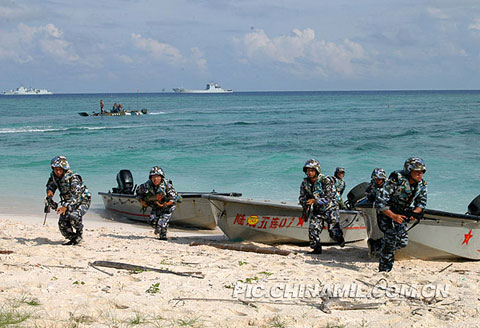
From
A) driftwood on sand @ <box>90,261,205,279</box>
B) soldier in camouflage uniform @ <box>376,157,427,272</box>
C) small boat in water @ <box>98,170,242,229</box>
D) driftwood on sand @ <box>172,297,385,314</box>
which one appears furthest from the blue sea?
driftwood on sand @ <box>172,297,385,314</box>

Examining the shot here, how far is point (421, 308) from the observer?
6.06 m

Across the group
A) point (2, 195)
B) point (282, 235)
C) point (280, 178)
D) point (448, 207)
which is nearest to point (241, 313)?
point (282, 235)

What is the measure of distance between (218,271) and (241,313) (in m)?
1.77

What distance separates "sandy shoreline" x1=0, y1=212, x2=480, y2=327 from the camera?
5.63m

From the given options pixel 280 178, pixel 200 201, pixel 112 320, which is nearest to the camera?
pixel 112 320

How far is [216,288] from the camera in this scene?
6.72 m

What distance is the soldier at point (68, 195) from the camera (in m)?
8.94

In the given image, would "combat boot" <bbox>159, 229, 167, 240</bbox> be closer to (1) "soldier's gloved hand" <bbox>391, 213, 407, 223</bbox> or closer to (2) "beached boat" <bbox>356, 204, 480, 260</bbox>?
(2) "beached boat" <bbox>356, 204, 480, 260</bbox>

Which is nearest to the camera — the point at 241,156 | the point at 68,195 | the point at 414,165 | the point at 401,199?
the point at 414,165

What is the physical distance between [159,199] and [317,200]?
2.99 meters

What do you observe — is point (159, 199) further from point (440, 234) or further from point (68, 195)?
point (440, 234)

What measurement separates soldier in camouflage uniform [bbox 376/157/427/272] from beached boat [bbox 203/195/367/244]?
91.4 inches

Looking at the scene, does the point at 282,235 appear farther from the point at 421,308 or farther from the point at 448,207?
the point at 448,207

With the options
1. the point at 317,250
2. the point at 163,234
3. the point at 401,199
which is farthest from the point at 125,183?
the point at 401,199
